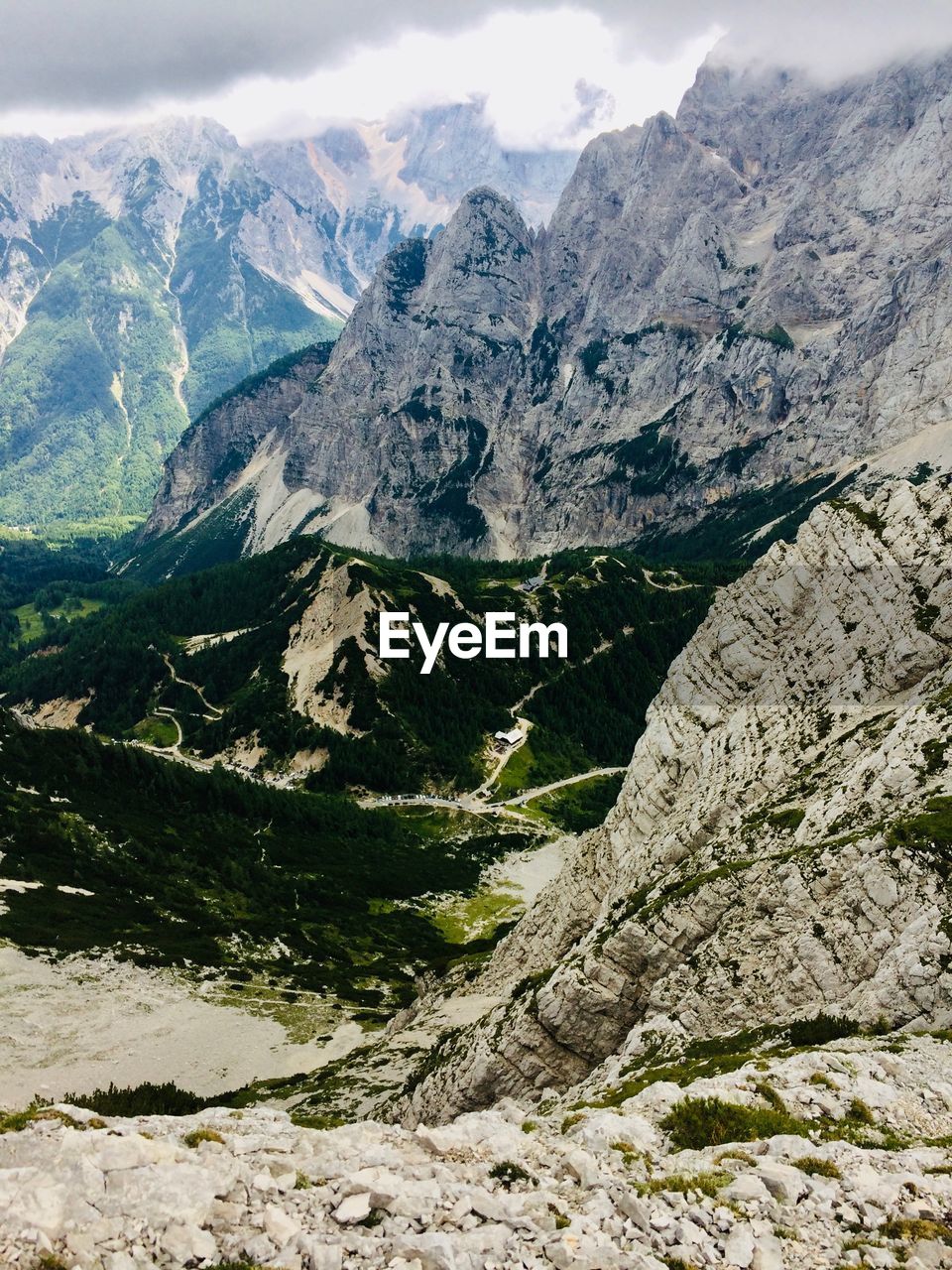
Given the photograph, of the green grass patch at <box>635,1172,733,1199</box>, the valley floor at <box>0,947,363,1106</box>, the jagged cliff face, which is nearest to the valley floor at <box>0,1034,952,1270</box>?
the green grass patch at <box>635,1172,733,1199</box>

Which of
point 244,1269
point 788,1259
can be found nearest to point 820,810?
point 788,1259

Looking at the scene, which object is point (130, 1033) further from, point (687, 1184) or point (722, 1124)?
point (687, 1184)

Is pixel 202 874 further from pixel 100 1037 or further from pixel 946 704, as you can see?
pixel 946 704

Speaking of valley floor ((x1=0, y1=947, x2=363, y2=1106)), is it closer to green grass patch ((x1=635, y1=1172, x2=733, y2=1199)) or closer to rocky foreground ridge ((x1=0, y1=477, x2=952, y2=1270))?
rocky foreground ridge ((x1=0, y1=477, x2=952, y2=1270))

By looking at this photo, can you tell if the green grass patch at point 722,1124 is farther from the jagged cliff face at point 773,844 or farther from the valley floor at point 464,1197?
the jagged cliff face at point 773,844

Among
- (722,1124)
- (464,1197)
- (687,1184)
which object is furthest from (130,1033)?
(687,1184)
